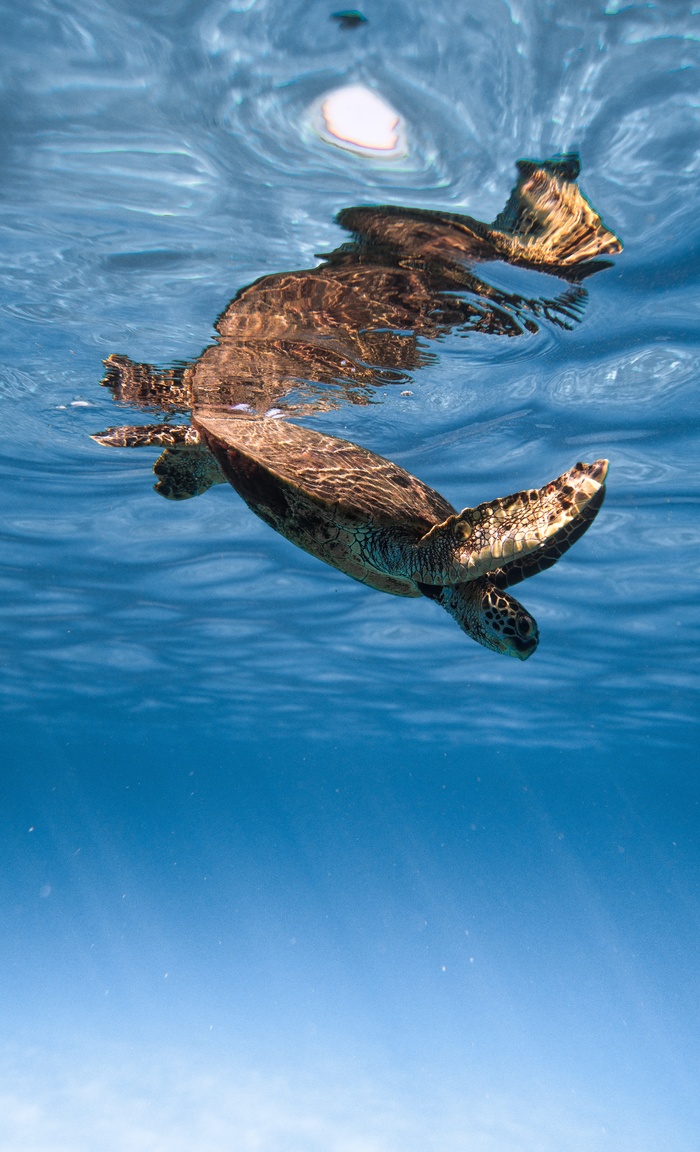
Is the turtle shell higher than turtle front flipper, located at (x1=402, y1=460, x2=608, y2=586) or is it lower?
higher

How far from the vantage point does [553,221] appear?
274 inches

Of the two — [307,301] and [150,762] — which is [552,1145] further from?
[307,301]

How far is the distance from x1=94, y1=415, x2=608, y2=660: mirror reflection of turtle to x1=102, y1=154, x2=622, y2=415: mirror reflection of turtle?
1.79 meters

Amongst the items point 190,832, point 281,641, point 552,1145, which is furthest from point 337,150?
point 190,832

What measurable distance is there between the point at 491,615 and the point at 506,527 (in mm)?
841

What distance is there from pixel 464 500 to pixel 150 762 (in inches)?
1983

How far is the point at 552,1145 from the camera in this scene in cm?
3853

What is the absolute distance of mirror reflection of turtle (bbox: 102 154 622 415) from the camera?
275 inches

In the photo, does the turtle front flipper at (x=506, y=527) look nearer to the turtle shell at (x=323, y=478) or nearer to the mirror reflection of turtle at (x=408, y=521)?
the mirror reflection of turtle at (x=408, y=521)

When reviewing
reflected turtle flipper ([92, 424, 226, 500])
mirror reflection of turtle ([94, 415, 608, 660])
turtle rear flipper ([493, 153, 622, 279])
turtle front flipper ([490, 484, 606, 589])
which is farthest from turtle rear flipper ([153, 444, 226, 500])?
turtle rear flipper ([493, 153, 622, 279])

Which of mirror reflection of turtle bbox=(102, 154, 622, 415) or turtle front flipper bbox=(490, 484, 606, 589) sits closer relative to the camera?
turtle front flipper bbox=(490, 484, 606, 589)

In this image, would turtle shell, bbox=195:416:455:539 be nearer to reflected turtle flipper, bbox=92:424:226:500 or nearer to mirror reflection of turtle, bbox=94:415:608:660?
mirror reflection of turtle, bbox=94:415:608:660

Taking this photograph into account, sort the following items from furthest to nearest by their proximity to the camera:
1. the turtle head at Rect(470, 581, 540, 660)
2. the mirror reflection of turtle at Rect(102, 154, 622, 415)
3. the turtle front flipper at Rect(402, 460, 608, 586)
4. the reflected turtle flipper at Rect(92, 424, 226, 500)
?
the reflected turtle flipper at Rect(92, 424, 226, 500) → the mirror reflection of turtle at Rect(102, 154, 622, 415) → the turtle head at Rect(470, 581, 540, 660) → the turtle front flipper at Rect(402, 460, 608, 586)

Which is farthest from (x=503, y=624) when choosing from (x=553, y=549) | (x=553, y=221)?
(x=553, y=221)
